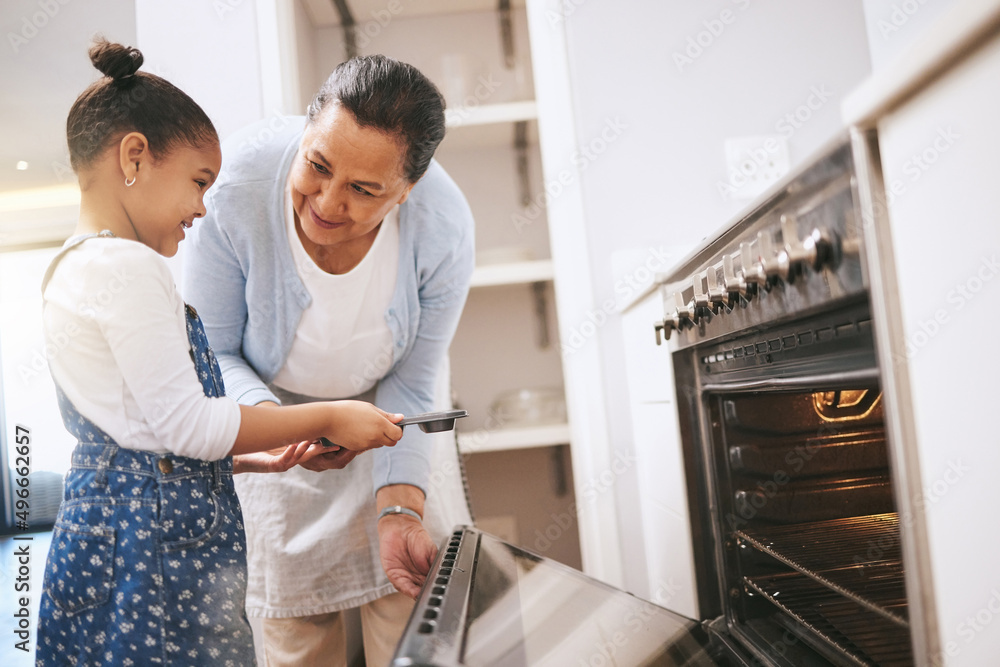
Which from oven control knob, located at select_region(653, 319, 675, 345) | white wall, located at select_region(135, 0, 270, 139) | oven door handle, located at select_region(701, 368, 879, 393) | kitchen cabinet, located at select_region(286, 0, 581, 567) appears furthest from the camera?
kitchen cabinet, located at select_region(286, 0, 581, 567)

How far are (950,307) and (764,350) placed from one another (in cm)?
25

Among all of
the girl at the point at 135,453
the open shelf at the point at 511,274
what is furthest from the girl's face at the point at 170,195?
the open shelf at the point at 511,274

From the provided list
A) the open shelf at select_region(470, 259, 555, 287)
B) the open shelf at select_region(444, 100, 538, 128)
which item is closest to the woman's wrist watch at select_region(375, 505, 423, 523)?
the open shelf at select_region(470, 259, 555, 287)

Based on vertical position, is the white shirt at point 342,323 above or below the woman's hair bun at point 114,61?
below

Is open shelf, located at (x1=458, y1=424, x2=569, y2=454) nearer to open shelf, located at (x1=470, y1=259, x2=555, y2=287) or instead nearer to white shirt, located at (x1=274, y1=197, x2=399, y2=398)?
open shelf, located at (x1=470, y1=259, x2=555, y2=287)

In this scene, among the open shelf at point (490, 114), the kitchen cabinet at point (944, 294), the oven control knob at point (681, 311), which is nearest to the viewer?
the kitchen cabinet at point (944, 294)

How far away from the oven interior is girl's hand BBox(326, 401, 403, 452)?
359 millimetres

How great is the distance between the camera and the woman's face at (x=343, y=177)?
821 mm

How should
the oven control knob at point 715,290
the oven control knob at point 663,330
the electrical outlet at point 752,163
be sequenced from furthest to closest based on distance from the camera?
the electrical outlet at point 752,163, the oven control knob at point 663,330, the oven control knob at point 715,290

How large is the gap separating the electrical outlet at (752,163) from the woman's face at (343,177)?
79cm

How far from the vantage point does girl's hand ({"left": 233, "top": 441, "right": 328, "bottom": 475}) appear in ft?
2.73

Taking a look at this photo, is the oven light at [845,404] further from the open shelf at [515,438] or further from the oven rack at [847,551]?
the open shelf at [515,438]

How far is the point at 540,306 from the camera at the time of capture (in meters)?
1.76

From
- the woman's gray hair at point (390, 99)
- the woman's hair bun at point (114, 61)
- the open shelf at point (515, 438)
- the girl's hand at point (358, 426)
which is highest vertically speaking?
the woman's hair bun at point (114, 61)
